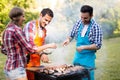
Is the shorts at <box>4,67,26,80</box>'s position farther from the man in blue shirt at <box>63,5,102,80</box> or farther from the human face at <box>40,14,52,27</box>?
the man in blue shirt at <box>63,5,102,80</box>

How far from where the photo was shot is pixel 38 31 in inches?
203

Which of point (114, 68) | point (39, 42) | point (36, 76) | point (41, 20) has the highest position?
point (41, 20)

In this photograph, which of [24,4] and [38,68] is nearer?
[38,68]

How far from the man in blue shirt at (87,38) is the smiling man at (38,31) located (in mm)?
496

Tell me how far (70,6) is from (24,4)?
7.58ft

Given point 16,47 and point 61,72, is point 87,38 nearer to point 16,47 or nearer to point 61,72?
point 61,72

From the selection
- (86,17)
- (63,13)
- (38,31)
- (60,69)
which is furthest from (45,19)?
(63,13)

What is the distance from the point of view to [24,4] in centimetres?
1784

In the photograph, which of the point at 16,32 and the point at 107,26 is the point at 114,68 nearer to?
the point at 16,32

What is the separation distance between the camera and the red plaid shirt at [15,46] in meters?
4.41

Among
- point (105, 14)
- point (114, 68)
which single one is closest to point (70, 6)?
point (105, 14)

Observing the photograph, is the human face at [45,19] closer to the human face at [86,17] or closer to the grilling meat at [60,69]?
the human face at [86,17]

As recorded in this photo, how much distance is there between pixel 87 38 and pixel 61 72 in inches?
31.2

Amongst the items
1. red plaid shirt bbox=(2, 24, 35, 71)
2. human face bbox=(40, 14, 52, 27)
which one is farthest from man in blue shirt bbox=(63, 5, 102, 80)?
red plaid shirt bbox=(2, 24, 35, 71)
